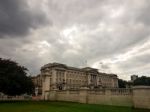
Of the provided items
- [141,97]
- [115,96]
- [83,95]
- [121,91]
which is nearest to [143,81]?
[83,95]

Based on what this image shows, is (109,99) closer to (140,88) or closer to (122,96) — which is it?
(122,96)

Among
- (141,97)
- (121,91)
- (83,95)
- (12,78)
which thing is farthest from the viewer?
(12,78)

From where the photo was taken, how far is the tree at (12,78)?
39.0 metres

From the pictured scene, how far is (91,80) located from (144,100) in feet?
334

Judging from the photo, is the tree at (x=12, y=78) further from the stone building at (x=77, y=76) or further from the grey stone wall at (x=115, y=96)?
the stone building at (x=77, y=76)

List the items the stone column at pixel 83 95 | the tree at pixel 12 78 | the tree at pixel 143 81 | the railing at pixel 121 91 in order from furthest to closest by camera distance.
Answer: the tree at pixel 143 81 → the tree at pixel 12 78 → the stone column at pixel 83 95 → the railing at pixel 121 91

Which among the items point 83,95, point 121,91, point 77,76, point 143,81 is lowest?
point 83,95

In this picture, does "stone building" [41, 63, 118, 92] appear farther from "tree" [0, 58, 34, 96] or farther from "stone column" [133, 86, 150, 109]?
"stone column" [133, 86, 150, 109]

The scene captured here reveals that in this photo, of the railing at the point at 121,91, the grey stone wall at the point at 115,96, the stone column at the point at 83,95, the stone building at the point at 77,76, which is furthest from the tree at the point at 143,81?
the railing at the point at 121,91

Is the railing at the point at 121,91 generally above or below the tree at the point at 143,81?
below

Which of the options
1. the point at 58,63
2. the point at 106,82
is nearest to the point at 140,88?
the point at 58,63

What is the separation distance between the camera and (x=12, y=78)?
132 ft

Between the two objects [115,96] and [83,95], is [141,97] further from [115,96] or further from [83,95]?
[83,95]

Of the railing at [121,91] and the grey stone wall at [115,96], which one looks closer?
the grey stone wall at [115,96]
